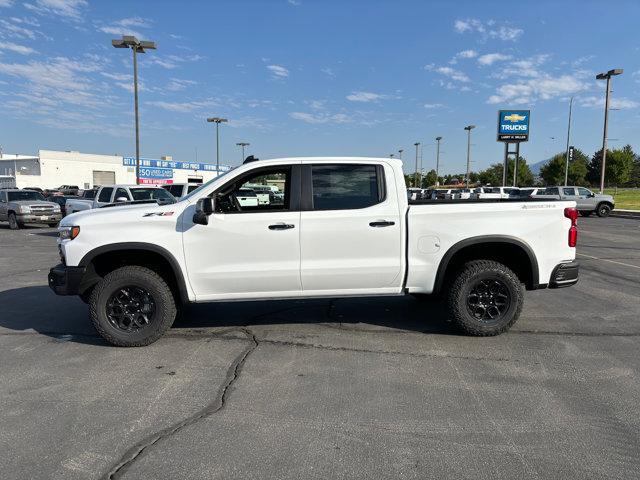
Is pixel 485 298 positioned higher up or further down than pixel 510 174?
further down

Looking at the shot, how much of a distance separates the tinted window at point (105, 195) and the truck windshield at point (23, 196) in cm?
769

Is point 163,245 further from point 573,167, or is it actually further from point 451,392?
point 573,167

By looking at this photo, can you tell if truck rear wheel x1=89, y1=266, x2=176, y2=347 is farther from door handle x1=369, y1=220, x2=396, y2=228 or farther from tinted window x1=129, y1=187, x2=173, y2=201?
tinted window x1=129, y1=187, x2=173, y2=201

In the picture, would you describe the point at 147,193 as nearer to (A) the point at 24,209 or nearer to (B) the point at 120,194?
(B) the point at 120,194

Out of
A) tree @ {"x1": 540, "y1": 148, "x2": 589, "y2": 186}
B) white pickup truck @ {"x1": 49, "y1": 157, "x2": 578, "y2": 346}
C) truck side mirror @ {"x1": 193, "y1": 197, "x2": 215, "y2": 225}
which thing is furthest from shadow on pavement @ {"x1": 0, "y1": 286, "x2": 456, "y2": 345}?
tree @ {"x1": 540, "y1": 148, "x2": 589, "y2": 186}

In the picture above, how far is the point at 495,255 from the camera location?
553cm

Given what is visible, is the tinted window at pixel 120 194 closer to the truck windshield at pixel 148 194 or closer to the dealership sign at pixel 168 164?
the truck windshield at pixel 148 194

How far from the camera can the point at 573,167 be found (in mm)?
68500

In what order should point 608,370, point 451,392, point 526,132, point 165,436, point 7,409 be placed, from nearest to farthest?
point 165,436 < point 7,409 < point 451,392 < point 608,370 < point 526,132

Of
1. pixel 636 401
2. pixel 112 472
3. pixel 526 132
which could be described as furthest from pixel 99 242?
pixel 526 132

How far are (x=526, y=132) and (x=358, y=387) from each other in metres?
48.5

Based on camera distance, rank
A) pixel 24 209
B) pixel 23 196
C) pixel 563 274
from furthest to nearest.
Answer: pixel 23 196 → pixel 24 209 → pixel 563 274

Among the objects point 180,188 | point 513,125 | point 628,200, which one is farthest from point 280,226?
point 628,200

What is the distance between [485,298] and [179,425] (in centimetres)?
352
